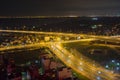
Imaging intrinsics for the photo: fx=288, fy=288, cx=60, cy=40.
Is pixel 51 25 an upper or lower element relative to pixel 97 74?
upper

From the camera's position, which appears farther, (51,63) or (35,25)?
(35,25)

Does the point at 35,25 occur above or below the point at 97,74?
above

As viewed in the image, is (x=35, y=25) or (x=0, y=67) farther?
(x=35, y=25)

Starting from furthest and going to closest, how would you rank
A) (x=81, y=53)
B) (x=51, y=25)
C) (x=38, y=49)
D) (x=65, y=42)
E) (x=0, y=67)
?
(x=51, y=25)
(x=65, y=42)
(x=38, y=49)
(x=81, y=53)
(x=0, y=67)

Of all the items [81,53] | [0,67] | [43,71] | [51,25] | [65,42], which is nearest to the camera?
[43,71]

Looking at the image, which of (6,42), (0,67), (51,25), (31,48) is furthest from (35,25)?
(0,67)

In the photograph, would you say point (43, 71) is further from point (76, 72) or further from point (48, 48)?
point (48, 48)

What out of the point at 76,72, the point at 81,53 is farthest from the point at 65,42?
the point at 76,72

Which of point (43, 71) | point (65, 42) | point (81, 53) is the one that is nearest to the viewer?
point (43, 71)

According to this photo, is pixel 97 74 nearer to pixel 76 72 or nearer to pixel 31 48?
pixel 76 72
